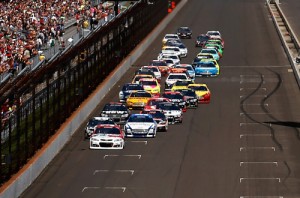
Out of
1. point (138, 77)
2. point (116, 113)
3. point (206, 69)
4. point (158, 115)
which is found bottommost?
point (206, 69)

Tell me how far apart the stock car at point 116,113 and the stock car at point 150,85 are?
39.8 ft

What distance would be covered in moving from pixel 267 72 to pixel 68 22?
73.3ft

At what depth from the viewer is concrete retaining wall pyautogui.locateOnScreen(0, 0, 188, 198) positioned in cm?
5165

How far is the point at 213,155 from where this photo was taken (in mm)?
63031

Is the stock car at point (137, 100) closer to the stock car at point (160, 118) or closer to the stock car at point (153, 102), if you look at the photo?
the stock car at point (153, 102)

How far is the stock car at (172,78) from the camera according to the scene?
90.4 metres

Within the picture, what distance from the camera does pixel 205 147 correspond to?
65688 millimetres

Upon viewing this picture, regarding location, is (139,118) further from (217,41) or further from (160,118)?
(217,41)

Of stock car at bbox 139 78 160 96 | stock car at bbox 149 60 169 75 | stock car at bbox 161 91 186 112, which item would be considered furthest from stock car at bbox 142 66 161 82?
stock car at bbox 161 91 186 112

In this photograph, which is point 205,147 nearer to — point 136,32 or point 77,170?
point 77,170

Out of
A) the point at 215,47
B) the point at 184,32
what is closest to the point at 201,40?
the point at 184,32

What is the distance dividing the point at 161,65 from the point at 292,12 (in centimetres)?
5666

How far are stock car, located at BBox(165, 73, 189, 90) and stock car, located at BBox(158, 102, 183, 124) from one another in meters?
15.3

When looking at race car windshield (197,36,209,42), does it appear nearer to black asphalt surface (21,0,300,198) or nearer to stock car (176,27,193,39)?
stock car (176,27,193,39)
